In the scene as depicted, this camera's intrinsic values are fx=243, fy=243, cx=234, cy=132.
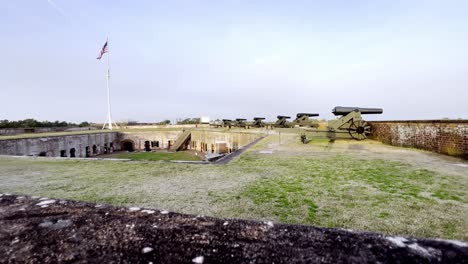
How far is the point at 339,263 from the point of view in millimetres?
1283

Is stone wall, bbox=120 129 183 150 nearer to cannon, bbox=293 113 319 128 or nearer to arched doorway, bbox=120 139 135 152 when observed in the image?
arched doorway, bbox=120 139 135 152

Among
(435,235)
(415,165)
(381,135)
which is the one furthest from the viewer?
(381,135)

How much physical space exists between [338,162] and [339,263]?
596 cm

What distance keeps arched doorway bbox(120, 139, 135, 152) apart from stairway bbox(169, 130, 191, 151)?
20.3ft

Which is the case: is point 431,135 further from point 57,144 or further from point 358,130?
point 57,144

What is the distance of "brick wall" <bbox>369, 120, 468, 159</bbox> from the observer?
7.12m

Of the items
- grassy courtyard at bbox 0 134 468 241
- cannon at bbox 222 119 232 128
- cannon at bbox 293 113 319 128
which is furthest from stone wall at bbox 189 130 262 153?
grassy courtyard at bbox 0 134 468 241

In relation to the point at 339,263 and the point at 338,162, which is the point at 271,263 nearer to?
the point at 339,263

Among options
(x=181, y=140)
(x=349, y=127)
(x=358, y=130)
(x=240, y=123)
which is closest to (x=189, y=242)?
(x=349, y=127)

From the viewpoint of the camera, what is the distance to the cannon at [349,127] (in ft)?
42.6

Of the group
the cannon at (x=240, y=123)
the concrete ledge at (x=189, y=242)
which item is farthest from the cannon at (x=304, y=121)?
the concrete ledge at (x=189, y=242)

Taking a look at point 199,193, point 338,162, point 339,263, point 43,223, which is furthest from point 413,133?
point 43,223

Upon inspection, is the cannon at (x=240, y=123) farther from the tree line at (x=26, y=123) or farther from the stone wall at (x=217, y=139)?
the tree line at (x=26, y=123)

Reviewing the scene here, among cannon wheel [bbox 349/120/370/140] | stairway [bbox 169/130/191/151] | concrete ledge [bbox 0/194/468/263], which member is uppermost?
cannon wheel [bbox 349/120/370/140]
